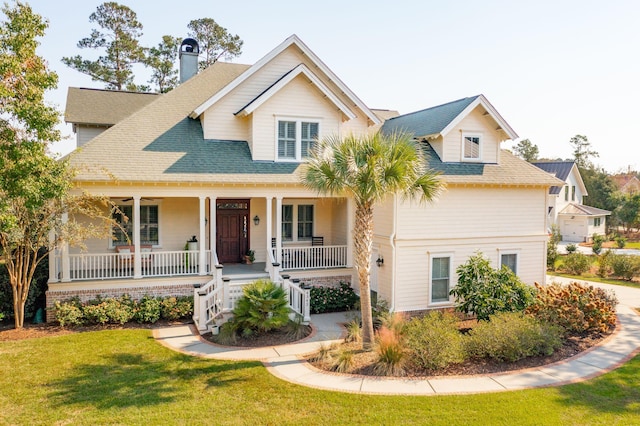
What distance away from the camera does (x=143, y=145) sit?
53.3 ft

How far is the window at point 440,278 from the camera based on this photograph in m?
16.1

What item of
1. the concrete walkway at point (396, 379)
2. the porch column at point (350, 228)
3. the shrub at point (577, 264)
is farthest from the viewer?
the shrub at point (577, 264)

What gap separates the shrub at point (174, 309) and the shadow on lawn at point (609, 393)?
10867 millimetres

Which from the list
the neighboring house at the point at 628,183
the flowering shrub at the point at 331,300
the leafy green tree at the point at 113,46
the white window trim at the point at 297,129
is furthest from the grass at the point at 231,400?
the neighboring house at the point at 628,183

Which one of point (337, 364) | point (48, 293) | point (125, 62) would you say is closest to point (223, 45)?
point (125, 62)

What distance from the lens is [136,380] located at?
9.90 metres

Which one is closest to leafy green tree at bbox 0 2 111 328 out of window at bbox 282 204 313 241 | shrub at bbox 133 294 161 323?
shrub at bbox 133 294 161 323

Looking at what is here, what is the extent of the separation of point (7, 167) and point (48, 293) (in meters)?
4.62

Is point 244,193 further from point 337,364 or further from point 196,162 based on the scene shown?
point 337,364

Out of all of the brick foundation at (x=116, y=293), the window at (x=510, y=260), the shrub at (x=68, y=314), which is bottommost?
the shrub at (x=68, y=314)

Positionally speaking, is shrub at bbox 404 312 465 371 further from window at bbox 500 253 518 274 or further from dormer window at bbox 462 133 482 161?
dormer window at bbox 462 133 482 161

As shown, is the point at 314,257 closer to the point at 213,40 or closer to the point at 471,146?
the point at 471,146

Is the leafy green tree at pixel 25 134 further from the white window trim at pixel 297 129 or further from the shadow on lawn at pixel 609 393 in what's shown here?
the shadow on lawn at pixel 609 393

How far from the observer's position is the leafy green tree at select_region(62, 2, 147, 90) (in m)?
37.0
